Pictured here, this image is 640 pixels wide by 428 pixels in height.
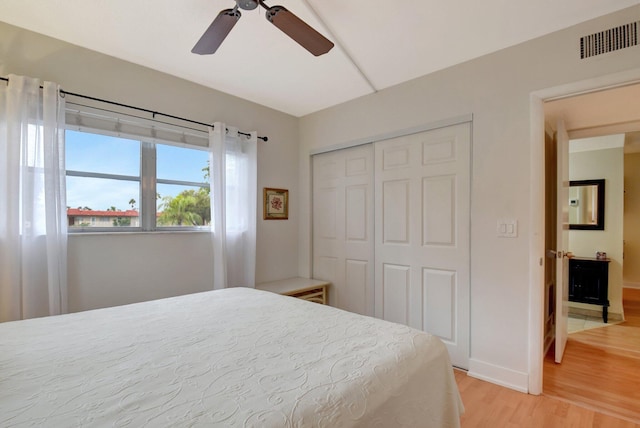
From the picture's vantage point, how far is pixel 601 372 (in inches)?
93.9

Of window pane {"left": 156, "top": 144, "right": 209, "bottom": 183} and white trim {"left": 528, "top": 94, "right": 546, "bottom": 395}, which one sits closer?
white trim {"left": 528, "top": 94, "right": 546, "bottom": 395}

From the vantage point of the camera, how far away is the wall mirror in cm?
434

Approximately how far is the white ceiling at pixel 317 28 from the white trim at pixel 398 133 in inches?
18.1

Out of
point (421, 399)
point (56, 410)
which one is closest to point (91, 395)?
point (56, 410)

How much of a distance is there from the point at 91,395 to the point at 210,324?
2.02 feet

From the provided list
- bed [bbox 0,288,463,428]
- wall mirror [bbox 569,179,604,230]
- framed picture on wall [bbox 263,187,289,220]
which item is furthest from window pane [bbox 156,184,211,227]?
wall mirror [bbox 569,179,604,230]

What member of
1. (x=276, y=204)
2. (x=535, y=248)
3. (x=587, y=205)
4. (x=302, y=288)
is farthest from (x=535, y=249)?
(x=587, y=205)

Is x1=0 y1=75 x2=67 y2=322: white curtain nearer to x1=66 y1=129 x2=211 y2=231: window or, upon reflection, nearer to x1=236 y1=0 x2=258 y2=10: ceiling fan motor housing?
x1=66 y1=129 x2=211 y2=231: window

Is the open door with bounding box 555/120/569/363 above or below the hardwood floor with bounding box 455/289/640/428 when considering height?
above

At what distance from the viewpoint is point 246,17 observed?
1.90 m

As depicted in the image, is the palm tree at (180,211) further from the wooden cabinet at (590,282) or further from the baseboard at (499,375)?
the wooden cabinet at (590,282)

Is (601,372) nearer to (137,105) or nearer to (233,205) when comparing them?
(233,205)

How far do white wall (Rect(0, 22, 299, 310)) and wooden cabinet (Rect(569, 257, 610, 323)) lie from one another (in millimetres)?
3921

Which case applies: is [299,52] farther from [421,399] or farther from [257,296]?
[421,399]
